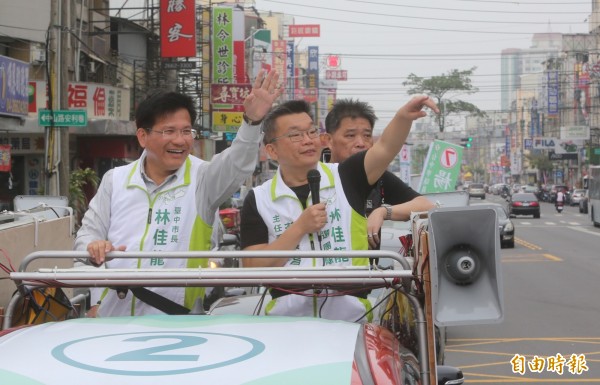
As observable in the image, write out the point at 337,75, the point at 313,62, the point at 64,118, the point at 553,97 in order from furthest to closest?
the point at 337,75 → the point at 553,97 → the point at 313,62 → the point at 64,118

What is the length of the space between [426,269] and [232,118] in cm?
3254

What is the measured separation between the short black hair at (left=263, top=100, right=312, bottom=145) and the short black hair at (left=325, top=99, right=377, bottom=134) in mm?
1049

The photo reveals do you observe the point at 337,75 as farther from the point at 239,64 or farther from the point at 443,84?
the point at 239,64

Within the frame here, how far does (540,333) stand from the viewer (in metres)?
12.3

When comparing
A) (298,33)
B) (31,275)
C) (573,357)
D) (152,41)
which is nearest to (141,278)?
(31,275)

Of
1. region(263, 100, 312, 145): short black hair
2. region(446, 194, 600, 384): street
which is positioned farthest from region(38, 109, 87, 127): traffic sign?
region(263, 100, 312, 145): short black hair

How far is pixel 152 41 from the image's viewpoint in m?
33.0

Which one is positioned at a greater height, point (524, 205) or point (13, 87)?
point (13, 87)

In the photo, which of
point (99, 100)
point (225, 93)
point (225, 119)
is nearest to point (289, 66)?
point (225, 119)

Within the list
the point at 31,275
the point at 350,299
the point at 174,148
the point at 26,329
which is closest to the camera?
the point at 26,329

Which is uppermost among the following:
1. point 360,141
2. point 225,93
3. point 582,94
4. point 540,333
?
point 582,94

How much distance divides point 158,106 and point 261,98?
1.78 ft

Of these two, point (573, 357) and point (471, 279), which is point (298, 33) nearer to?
point (573, 357)

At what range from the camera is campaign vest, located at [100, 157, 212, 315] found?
424cm
